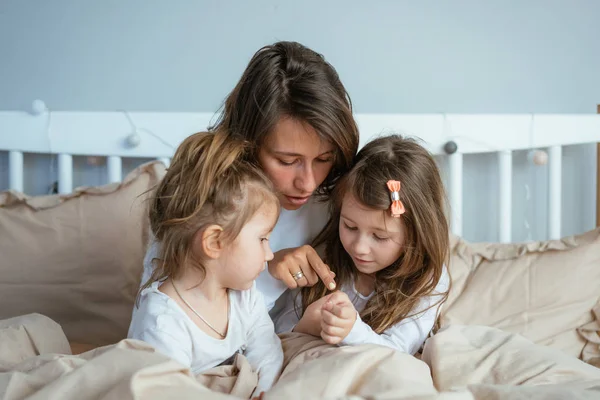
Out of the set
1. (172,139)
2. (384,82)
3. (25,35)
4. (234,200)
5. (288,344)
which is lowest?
(288,344)

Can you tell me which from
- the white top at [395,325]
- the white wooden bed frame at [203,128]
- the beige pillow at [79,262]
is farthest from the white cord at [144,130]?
the white top at [395,325]

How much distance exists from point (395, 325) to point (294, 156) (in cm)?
34

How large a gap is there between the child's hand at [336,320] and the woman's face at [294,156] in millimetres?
205

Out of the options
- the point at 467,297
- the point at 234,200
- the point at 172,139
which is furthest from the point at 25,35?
the point at 467,297

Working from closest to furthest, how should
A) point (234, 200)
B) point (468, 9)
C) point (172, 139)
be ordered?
1. point (234, 200)
2. point (172, 139)
3. point (468, 9)

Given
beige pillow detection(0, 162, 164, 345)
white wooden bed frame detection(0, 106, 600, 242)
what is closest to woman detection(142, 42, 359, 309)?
beige pillow detection(0, 162, 164, 345)

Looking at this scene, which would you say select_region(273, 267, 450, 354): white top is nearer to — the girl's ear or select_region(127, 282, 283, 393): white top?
select_region(127, 282, 283, 393): white top

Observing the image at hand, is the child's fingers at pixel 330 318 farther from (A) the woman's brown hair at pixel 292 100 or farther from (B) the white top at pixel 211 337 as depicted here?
(A) the woman's brown hair at pixel 292 100

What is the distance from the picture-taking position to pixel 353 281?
128 centimetres

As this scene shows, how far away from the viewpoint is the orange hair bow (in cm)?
111

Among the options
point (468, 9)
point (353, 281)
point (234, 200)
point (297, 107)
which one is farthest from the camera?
point (468, 9)

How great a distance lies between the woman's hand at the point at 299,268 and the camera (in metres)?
1.19

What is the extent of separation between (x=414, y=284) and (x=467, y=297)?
171 millimetres

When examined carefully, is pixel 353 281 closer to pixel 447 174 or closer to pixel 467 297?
pixel 467 297
